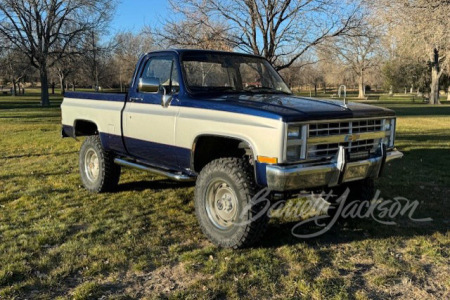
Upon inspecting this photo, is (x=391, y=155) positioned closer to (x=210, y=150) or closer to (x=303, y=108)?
(x=303, y=108)

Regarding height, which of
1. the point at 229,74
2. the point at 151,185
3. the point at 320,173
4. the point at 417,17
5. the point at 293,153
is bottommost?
the point at 151,185

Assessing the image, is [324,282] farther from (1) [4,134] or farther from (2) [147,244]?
(1) [4,134]

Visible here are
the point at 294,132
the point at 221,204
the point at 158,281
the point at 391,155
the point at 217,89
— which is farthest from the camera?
the point at 217,89

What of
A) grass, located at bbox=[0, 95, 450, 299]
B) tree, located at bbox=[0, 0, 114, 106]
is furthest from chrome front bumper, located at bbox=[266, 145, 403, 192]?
tree, located at bbox=[0, 0, 114, 106]

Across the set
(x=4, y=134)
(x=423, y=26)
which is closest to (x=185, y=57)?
(x=423, y=26)

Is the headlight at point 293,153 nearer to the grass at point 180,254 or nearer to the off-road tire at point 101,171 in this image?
the grass at point 180,254

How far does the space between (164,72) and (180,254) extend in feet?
7.41

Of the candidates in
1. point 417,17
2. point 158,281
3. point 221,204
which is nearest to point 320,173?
point 221,204

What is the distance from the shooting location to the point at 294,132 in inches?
144

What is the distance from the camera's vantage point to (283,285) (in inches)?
137

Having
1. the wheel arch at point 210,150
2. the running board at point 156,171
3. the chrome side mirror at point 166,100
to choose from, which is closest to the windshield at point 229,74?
the chrome side mirror at point 166,100

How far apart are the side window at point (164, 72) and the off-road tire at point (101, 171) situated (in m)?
1.40

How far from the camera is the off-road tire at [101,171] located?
6074 millimetres

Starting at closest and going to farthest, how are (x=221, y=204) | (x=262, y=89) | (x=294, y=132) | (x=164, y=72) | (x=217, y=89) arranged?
(x=294, y=132) < (x=221, y=204) < (x=217, y=89) < (x=164, y=72) < (x=262, y=89)
